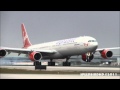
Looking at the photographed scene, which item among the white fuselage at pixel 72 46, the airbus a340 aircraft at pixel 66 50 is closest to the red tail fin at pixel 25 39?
the airbus a340 aircraft at pixel 66 50

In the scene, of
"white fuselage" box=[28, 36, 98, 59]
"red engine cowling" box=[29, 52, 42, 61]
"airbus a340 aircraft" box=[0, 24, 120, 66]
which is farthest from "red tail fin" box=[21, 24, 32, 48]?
"red engine cowling" box=[29, 52, 42, 61]

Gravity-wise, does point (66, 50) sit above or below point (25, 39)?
below

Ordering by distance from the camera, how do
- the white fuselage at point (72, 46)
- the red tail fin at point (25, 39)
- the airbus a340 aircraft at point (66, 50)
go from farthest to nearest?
the red tail fin at point (25, 39) < the white fuselage at point (72, 46) < the airbus a340 aircraft at point (66, 50)

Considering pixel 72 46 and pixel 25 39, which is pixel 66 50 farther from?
pixel 25 39

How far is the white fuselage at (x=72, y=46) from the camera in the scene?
5462 centimetres

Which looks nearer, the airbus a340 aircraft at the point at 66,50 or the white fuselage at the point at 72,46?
the airbus a340 aircraft at the point at 66,50

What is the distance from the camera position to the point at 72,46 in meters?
57.5

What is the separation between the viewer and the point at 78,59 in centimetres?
6694

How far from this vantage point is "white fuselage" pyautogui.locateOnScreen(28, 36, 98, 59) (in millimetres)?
54622

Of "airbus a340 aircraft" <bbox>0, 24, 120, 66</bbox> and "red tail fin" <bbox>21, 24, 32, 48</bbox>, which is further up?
"red tail fin" <bbox>21, 24, 32, 48</bbox>

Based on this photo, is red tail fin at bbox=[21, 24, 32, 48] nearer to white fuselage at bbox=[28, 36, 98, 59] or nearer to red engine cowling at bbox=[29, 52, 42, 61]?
white fuselage at bbox=[28, 36, 98, 59]

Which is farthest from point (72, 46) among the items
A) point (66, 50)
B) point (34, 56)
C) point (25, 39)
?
point (25, 39)

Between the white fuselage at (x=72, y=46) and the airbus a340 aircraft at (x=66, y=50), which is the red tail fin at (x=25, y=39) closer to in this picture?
the airbus a340 aircraft at (x=66, y=50)
